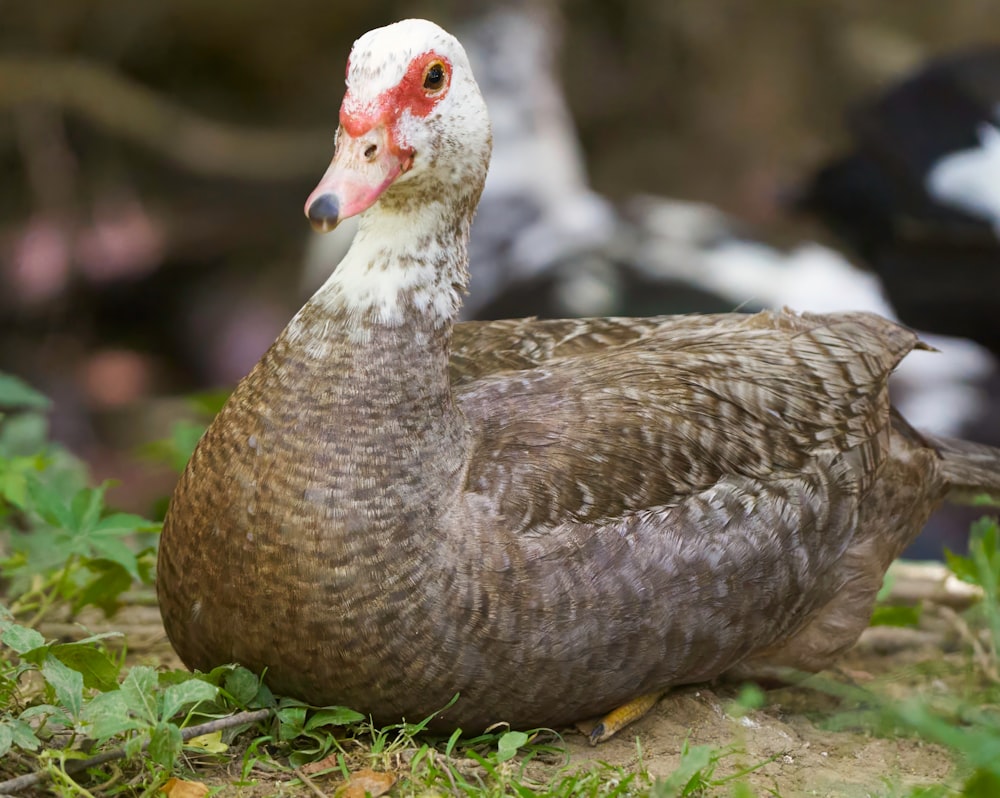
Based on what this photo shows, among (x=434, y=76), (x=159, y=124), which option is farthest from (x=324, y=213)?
(x=159, y=124)

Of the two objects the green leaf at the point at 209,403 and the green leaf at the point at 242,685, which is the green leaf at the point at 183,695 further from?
the green leaf at the point at 209,403

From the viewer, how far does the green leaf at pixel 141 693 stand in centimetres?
279

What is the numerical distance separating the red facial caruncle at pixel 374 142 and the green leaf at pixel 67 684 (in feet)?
3.73

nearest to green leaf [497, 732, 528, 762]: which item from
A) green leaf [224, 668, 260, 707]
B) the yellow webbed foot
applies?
the yellow webbed foot

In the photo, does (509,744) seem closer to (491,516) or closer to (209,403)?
(491,516)

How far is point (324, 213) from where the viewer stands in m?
2.81

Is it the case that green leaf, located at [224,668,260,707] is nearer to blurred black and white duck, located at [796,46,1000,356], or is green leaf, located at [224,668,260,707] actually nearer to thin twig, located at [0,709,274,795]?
thin twig, located at [0,709,274,795]

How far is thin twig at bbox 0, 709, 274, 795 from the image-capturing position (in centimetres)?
269

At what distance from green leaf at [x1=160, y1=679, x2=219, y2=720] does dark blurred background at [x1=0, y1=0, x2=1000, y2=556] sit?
5.26 meters

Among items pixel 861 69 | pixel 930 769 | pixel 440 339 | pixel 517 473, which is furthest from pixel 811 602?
pixel 861 69

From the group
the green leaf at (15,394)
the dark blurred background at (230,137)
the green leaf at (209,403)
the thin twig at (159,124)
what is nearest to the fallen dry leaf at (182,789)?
the green leaf at (15,394)

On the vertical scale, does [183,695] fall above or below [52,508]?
below

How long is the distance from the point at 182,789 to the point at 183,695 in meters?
0.21

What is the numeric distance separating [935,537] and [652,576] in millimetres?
3121
